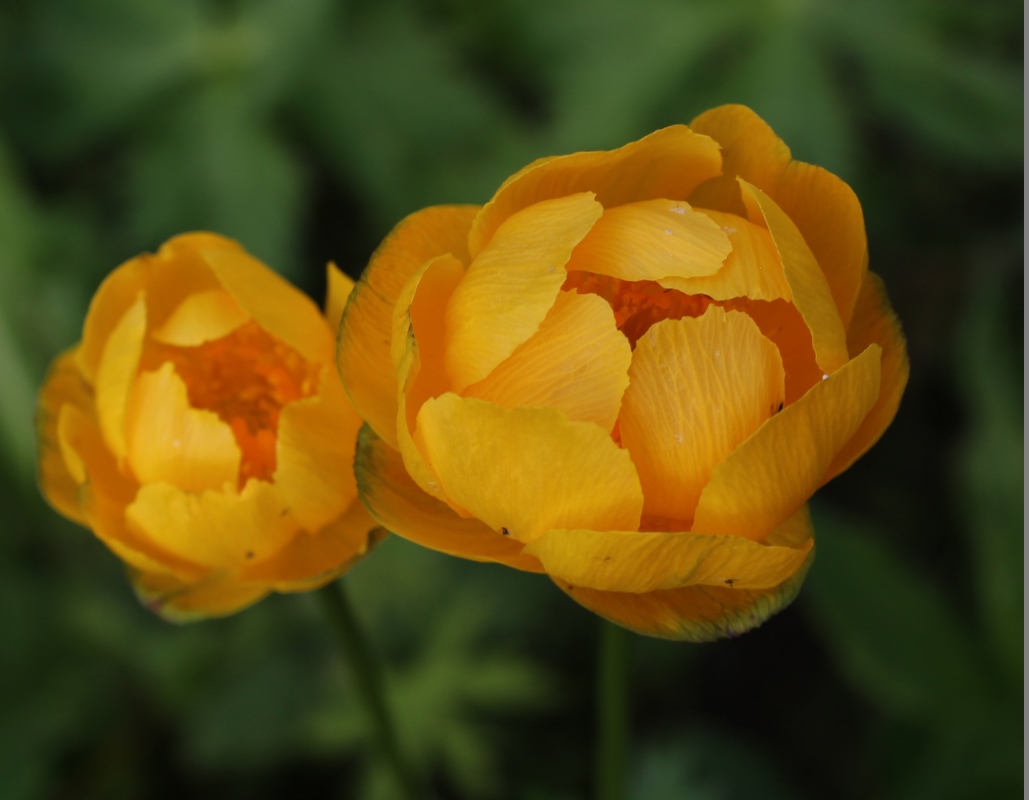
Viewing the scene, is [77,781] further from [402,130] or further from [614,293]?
[614,293]

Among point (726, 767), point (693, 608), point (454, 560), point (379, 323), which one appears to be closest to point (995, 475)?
point (726, 767)

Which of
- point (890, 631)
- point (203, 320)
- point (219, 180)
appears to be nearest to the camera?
point (203, 320)

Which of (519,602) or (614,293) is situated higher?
(614,293)

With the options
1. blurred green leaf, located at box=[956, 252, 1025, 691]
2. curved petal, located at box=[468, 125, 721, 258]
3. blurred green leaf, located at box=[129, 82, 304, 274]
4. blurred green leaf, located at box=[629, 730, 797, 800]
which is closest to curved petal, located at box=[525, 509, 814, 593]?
curved petal, located at box=[468, 125, 721, 258]

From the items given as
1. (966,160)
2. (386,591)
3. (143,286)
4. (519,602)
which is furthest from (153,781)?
(966,160)

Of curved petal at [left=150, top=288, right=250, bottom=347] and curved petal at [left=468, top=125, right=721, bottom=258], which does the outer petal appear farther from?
curved petal at [left=150, top=288, right=250, bottom=347]

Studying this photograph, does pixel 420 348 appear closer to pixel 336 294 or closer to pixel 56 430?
pixel 336 294

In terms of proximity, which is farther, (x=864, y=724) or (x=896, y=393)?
(x=864, y=724)
